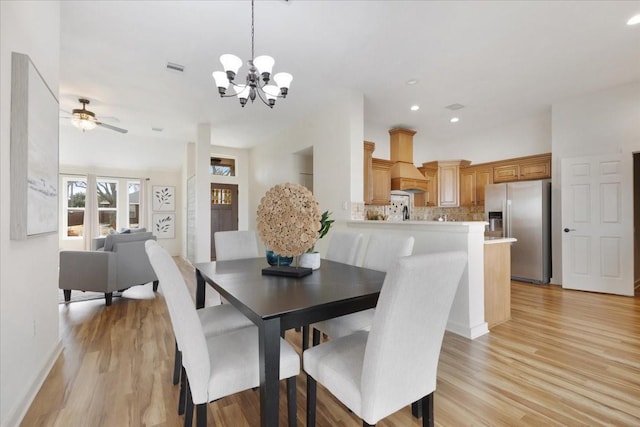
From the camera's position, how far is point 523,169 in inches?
201

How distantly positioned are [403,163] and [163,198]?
6335 millimetres

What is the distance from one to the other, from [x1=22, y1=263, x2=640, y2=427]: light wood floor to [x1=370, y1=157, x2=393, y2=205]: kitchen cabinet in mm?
2532

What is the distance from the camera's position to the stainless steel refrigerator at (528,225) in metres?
4.51

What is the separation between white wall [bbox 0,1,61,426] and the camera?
56.5 inches

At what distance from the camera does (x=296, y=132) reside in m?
5.15

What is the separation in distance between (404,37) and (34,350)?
12.3 ft

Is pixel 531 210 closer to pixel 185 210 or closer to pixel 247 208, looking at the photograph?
pixel 247 208

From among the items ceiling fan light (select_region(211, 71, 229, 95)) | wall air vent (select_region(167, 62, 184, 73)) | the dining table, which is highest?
wall air vent (select_region(167, 62, 184, 73))

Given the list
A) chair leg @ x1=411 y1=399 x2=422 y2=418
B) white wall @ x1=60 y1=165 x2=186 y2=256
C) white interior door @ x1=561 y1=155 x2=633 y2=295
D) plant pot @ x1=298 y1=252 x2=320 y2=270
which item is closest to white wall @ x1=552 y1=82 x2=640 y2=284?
white interior door @ x1=561 y1=155 x2=633 y2=295

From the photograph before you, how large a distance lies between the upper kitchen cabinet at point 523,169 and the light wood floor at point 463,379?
2.57 metres

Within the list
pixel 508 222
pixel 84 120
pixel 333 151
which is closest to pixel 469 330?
pixel 333 151

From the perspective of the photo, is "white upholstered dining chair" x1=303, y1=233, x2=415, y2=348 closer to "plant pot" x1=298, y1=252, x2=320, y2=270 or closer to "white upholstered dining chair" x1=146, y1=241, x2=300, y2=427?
"plant pot" x1=298, y1=252, x2=320, y2=270

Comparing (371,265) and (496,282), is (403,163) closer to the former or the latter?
(496,282)

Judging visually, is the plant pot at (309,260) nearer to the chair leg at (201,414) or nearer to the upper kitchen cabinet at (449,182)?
the chair leg at (201,414)
